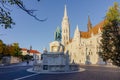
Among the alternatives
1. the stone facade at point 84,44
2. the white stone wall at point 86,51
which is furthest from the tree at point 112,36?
the white stone wall at point 86,51

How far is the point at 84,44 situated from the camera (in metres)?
93.7

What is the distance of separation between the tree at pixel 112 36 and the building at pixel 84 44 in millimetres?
49000

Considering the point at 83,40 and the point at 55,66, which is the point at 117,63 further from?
the point at 83,40

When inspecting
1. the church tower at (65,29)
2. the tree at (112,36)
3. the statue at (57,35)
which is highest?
the church tower at (65,29)

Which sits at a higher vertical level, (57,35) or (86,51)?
(57,35)

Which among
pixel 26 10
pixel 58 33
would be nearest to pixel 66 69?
pixel 58 33

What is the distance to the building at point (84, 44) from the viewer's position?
84.8 meters

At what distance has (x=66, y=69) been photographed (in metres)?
32.2

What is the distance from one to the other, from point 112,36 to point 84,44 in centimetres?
7618

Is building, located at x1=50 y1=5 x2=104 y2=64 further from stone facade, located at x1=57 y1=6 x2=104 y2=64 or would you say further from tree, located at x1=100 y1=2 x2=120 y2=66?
tree, located at x1=100 y1=2 x2=120 y2=66

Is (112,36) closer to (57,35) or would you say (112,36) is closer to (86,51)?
(57,35)

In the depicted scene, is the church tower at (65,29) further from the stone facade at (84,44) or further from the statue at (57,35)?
the statue at (57,35)

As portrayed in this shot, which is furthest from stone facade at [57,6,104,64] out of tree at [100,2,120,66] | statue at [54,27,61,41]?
tree at [100,2,120,66]

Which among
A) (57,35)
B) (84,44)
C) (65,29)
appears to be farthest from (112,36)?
(65,29)
